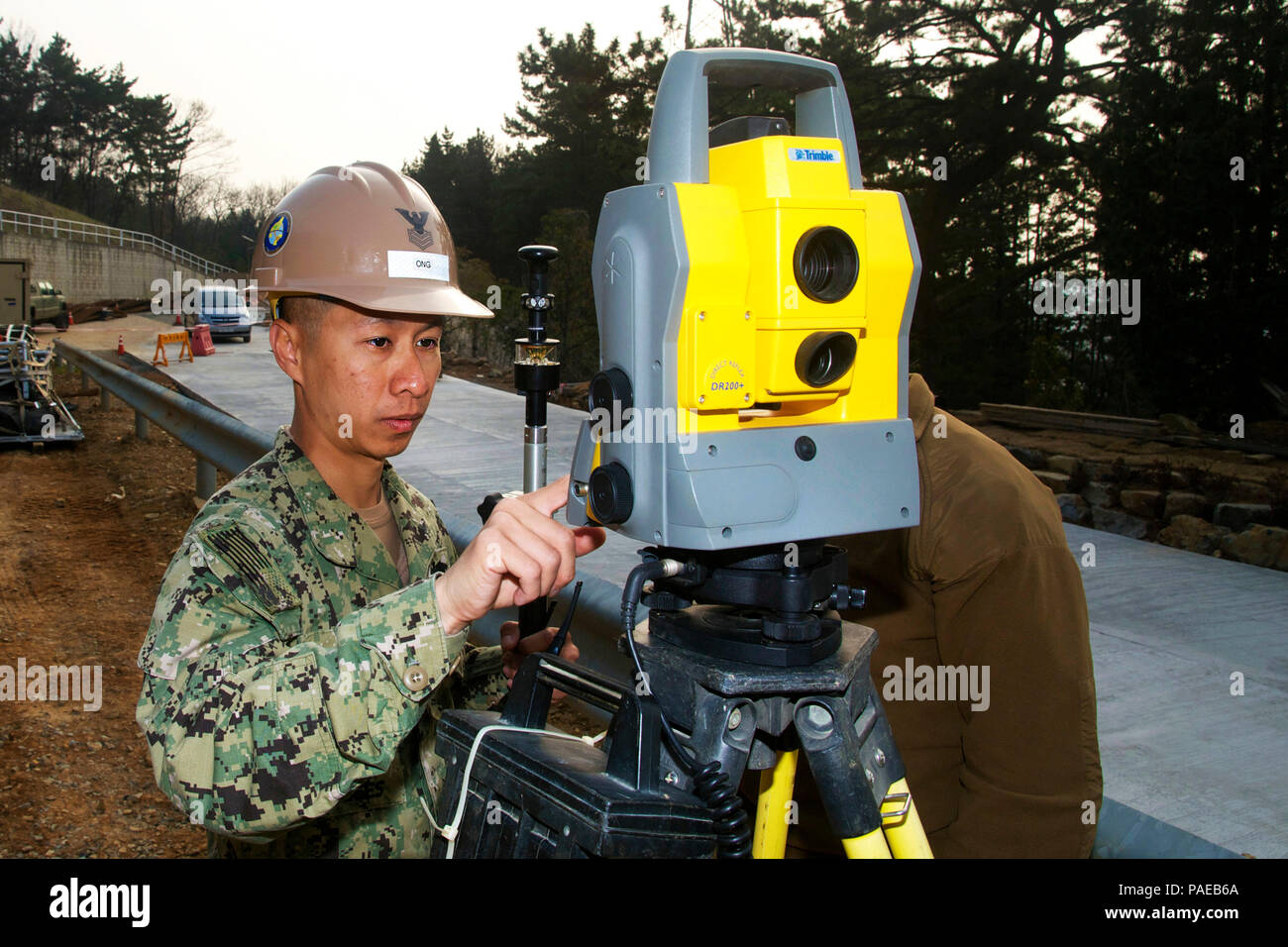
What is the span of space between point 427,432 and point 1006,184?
15591mm

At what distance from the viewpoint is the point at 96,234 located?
5047 cm

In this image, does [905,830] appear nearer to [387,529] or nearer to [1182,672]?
[387,529]

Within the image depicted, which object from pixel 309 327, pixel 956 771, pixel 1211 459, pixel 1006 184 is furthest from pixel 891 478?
pixel 1006 184

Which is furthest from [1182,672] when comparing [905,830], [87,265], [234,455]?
[87,265]

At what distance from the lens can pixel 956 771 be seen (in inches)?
84.0

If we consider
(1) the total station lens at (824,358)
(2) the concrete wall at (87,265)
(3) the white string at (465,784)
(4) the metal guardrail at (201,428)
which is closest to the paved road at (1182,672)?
(4) the metal guardrail at (201,428)

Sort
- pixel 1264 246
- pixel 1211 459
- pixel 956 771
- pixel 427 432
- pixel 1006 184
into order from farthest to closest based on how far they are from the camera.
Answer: pixel 1006 184
pixel 1264 246
pixel 1211 459
pixel 427 432
pixel 956 771

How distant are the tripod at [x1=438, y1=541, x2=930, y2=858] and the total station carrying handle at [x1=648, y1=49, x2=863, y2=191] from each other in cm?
53

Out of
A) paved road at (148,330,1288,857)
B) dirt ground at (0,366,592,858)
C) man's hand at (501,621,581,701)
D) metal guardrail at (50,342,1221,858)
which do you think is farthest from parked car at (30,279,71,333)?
man's hand at (501,621,581,701)

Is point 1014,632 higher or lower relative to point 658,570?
lower

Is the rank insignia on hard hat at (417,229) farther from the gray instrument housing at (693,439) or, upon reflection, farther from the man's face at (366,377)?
the gray instrument housing at (693,439)

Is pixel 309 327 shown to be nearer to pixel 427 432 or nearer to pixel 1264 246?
pixel 427 432

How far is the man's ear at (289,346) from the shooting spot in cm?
210

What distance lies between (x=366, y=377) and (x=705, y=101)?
966 mm
